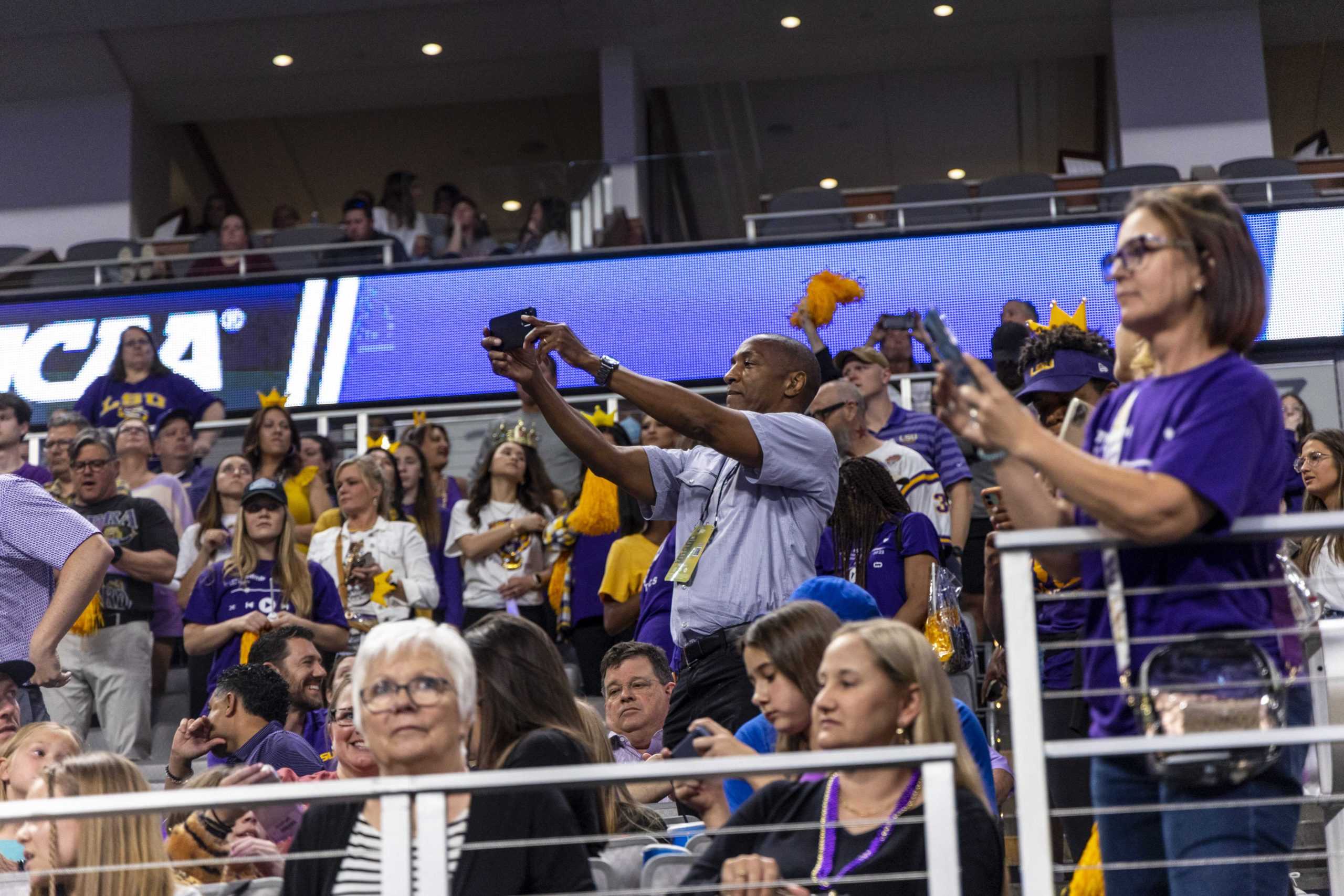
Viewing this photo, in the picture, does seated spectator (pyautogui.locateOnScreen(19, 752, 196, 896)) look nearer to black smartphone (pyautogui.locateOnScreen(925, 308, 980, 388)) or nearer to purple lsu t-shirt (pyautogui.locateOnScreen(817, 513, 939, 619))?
black smartphone (pyautogui.locateOnScreen(925, 308, 980, 388))

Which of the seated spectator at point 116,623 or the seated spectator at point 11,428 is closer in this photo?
the seated spectator at point 116,623

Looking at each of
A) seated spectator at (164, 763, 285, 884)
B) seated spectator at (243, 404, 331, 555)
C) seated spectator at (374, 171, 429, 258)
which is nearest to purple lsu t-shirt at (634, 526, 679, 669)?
seated spectator at (164, 763, 285, 884)

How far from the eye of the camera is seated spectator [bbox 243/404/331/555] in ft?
27.2

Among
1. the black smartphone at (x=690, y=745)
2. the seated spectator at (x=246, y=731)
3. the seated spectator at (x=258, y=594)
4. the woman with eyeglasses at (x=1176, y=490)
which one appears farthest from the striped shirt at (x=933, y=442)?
the woman with eyeglasses at (x=1176, y=490)

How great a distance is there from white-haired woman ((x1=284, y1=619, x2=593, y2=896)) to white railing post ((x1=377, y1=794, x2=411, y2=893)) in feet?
1.30

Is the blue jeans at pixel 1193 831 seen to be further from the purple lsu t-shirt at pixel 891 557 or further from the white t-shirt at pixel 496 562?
the white t-shirt at pixel 496 562

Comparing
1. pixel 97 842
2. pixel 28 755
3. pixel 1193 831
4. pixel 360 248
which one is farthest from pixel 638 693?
pixel 360 248

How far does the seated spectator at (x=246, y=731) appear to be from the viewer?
4.92m

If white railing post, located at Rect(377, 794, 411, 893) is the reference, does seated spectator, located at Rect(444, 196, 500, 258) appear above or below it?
above

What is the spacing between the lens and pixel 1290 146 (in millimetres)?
18562

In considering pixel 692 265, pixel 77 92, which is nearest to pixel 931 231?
pixel 692 265

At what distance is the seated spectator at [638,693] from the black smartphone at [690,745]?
95cm

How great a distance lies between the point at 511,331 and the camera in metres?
3.95

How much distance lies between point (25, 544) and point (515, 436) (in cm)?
375
